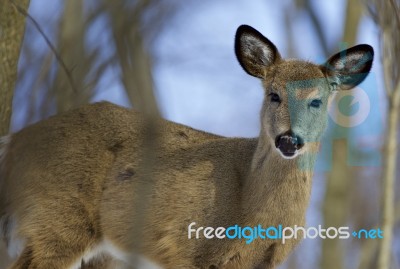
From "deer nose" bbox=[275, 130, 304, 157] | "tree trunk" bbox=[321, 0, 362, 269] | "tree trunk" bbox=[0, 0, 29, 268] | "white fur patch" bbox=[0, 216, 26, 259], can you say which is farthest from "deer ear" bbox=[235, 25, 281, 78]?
"tree trunk" bbox=[321, 0, 362, 269]

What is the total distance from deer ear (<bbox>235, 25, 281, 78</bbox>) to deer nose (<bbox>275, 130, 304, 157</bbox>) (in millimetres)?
880

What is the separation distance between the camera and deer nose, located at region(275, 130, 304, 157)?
696 cm

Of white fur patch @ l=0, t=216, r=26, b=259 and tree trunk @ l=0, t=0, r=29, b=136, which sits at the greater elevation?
tree trunk @ l=0, t=0, r=29, b=136

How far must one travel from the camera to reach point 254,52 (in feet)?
25.3

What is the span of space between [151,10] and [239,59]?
1208mm

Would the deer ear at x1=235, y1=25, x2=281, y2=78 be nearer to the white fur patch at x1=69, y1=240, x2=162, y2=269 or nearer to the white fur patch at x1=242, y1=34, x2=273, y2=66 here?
the white fur patch at x1=242, y1=34, x2=273, y2=66

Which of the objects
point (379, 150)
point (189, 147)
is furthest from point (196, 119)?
point (189, 147)

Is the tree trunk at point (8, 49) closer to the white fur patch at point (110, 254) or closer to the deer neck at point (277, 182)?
the white fur patch at point (110, 254)

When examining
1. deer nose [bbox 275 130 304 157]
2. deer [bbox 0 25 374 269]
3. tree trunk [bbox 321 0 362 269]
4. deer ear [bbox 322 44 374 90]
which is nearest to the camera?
deer nose [bbox 275 130 304 157]

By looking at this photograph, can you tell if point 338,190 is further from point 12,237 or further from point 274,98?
point 12,237

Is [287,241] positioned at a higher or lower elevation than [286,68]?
lower

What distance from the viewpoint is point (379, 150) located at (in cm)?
1073

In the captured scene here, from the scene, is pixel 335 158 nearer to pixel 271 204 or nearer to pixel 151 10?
pixel 271 204

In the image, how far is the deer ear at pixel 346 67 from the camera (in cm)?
748
